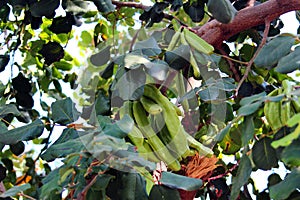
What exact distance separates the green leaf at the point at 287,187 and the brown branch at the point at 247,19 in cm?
42

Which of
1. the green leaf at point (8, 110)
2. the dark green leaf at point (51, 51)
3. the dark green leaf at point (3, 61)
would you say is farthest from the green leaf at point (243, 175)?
the dark green leaf at point (3, 61)

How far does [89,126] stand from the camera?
2.87 feet

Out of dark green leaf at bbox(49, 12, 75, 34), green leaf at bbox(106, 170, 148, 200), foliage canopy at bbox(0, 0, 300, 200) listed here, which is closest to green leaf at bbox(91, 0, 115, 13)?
foliage canopy at bbox(0, 0, 300, 200)

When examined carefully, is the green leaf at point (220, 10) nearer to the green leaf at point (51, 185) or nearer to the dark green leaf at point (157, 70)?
the dark green leaf at point (157, 70)

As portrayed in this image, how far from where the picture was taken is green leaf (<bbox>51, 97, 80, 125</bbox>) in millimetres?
939

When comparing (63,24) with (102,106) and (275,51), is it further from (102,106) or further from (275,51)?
(275,51)

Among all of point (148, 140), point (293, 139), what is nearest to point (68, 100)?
point (148, 140)

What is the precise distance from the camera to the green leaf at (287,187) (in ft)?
2.11

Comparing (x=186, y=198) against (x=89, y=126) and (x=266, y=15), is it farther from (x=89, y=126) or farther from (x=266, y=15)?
(x=266, y=15)

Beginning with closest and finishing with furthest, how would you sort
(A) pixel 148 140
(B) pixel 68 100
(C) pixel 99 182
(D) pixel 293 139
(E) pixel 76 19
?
1. (D) pixel 293 139
2. (C) pixel 99 182
3. (A) pixel 148 140
4. (B) pixel 68 100
5. (E) pixel 76 19

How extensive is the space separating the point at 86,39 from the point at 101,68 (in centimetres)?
71

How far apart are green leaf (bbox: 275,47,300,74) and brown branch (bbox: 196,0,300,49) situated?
0.24 metres

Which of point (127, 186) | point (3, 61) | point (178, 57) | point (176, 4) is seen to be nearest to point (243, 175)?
point (127, 186)

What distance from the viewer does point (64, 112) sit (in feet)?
3.11
